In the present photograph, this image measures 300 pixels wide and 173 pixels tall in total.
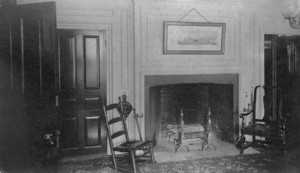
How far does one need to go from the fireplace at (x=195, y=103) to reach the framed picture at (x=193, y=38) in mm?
481

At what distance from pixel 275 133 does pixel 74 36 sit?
11.9 feet

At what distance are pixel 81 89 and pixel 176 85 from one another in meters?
1.79

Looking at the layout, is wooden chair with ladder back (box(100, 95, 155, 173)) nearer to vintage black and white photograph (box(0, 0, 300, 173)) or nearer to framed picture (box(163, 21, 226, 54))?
vintage black and white photograph (box(0, 0, 300, 173))

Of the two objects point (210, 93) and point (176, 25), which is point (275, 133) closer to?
point (210, 93)

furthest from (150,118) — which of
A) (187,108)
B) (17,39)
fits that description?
(17,39)

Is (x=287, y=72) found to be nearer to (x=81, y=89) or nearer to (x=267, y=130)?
(x=267, y=130)

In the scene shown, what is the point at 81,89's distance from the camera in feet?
18.3

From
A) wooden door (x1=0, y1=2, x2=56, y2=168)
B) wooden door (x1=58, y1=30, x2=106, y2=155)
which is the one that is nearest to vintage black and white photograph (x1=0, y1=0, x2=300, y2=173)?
wooden door (x1=58, y1=30, x2=106, y2=155)

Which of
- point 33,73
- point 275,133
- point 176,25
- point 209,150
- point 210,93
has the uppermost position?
point 176,25

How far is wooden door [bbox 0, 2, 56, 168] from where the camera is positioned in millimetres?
3328

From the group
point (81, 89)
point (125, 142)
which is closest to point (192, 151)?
point (125, 142)

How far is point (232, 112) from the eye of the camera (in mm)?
6379

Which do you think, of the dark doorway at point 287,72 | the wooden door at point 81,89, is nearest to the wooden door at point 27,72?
the wooden door at point 81,89

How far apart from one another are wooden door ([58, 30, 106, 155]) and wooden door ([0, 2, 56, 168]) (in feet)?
6.67
